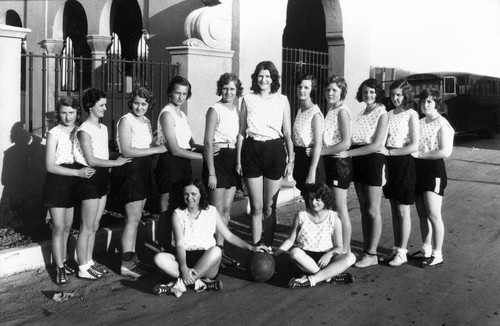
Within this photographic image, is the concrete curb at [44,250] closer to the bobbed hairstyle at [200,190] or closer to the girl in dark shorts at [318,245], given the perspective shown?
the bobbed hairstyle at [200,190]

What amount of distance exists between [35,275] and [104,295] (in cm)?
96

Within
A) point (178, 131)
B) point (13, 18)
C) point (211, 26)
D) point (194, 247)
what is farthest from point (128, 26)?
point (194, 247)

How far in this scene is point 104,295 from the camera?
523cm

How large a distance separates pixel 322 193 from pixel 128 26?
9.51 meters

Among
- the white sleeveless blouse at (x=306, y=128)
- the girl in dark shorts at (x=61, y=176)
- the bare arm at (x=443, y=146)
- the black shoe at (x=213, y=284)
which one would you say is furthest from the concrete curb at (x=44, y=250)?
the bare arm at (x=443, y=146)

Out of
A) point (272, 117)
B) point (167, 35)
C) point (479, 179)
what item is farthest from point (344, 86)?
point (479, 179)

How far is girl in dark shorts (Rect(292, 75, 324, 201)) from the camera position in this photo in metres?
5.91

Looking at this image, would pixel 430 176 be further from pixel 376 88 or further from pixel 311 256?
pixel 311 256

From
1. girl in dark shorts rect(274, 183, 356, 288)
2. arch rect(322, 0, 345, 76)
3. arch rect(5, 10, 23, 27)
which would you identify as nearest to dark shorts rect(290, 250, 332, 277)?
girl in dark shorts rect(274, 183, 356, 288)

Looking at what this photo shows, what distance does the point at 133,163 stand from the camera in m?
5.75

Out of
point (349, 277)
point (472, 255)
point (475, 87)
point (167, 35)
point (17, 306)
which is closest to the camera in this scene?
point (17, 306)

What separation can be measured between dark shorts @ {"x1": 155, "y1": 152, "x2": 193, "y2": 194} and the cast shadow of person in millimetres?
1676

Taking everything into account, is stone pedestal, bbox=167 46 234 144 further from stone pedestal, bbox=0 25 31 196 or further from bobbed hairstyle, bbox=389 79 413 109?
bobbed hairstyle, bbox=389 79 413 109

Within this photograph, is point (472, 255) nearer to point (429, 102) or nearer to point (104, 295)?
point (429, 102)
